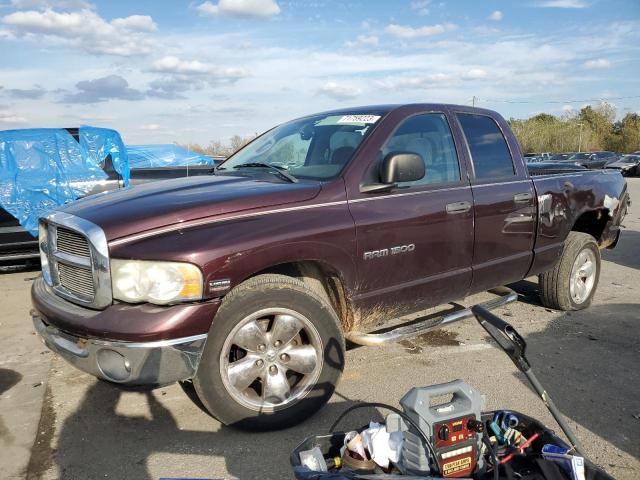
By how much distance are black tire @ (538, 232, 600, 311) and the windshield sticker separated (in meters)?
2.49

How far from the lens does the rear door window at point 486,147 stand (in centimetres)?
416

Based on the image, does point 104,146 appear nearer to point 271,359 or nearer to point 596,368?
point 271,359

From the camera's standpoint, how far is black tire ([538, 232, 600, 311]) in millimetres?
5000

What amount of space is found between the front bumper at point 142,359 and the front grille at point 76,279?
27 cm

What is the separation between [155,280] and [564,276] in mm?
3997

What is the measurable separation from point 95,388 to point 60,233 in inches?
49.9

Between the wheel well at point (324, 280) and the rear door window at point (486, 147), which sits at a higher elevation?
the rear door window at point (486, 147)

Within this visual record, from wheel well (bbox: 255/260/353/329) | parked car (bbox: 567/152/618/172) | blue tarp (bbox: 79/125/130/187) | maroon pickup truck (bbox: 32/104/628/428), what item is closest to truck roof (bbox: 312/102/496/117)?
maroon pickup truck (bbox: 32/104/628/428)

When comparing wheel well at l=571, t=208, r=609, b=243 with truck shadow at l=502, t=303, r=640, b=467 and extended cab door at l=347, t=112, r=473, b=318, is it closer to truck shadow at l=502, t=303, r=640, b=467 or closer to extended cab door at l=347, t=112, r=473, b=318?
truck shadow at l=502, t=303, r=640, b=467

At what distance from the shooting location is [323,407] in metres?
3.29

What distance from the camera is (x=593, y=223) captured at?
5.50m

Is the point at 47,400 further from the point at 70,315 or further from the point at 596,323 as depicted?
the point at 596,323

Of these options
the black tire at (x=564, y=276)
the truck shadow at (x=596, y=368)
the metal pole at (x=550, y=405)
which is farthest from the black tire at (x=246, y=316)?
the black tire at (x=564, y=276)

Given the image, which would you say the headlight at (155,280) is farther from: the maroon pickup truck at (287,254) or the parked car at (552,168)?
the parked car at (552,168)
